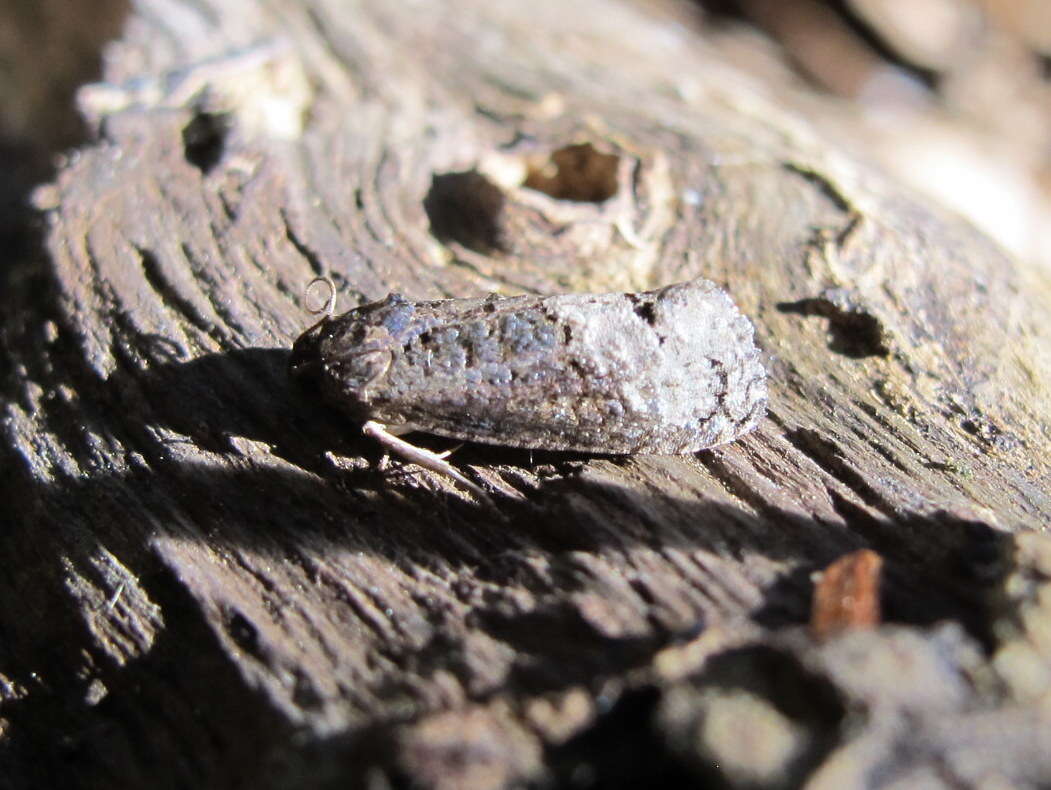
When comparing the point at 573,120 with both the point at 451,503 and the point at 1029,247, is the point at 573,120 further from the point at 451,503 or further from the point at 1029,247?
the point at 1029,247

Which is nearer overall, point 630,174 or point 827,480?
point 827,480

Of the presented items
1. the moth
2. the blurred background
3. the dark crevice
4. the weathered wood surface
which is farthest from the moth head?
the blurred background

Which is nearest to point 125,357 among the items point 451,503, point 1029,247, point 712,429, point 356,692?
point 451,503

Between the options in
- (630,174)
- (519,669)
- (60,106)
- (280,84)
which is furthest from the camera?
(60,106)

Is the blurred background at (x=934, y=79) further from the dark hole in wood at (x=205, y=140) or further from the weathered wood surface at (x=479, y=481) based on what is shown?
the dark hole in wood at (x=205, y=140)

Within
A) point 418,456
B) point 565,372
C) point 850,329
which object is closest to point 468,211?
point 565,372

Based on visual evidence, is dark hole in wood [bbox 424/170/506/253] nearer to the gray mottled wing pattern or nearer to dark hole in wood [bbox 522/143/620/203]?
dark hole in wood [bbox 522/143/620/203]

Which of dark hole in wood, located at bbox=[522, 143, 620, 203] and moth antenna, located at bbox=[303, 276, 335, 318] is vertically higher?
dark hole in wood, located at bbox=[522, 143, 620, 203]
